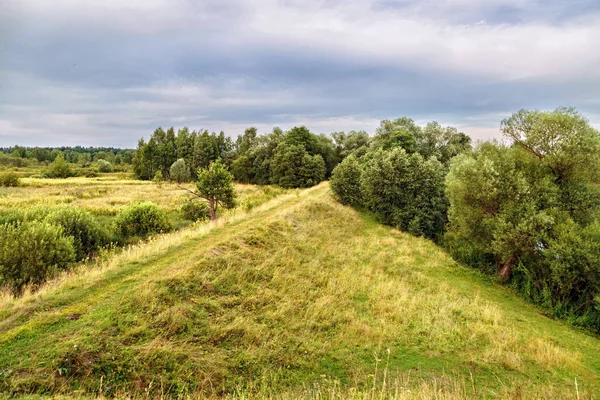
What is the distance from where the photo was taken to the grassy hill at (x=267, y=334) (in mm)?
7484

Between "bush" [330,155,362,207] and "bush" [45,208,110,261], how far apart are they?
83.4 ft

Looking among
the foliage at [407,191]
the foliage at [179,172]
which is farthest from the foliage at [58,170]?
the foliage at [407,191]

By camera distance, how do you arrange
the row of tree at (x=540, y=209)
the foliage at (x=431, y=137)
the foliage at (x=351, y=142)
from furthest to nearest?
the foliage at (x=351, y=142)
the foliage at (x=431, y=137)
the row of tree at (x=540, y=209)

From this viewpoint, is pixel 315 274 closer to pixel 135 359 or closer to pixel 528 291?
pixel 135 359

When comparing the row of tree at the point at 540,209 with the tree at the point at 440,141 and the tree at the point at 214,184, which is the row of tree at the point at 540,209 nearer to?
the tree at the point at 214,184

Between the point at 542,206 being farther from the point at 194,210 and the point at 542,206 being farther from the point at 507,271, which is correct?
the point at 194,210

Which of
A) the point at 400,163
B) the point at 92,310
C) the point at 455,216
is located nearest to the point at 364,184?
the point at 400,163

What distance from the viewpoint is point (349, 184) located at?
37.3m

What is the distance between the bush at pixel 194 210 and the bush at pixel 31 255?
1464cm

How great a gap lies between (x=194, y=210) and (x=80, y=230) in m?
11.6

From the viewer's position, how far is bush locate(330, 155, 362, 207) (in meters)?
37.3

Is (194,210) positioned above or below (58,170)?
below

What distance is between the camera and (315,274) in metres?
17.0

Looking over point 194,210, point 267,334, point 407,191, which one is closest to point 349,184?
point 407,191
